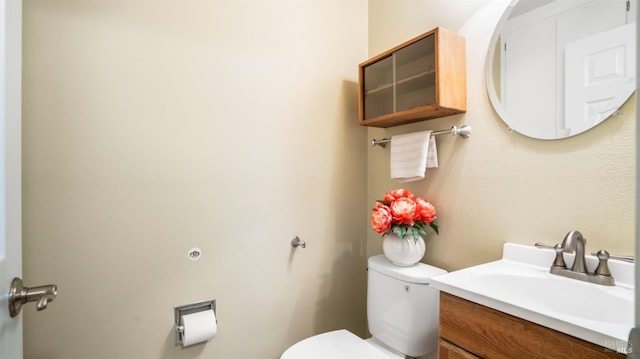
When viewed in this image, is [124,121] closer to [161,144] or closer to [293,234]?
[161,144]

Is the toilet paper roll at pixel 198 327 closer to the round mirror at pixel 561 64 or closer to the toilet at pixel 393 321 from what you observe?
the toilet at pixel 393 321

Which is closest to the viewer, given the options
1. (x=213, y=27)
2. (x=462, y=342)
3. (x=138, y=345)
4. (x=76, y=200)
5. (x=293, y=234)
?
(x=462, y=342)

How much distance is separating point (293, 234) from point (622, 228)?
127cm

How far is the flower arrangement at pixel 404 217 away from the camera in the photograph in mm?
1332

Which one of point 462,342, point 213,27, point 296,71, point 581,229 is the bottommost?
point 462,342

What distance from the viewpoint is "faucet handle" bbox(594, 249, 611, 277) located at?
3.00 feet

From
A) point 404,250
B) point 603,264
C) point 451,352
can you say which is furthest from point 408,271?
point 603,264

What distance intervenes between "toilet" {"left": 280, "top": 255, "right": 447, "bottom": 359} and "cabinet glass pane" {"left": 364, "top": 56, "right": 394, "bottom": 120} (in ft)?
2.47

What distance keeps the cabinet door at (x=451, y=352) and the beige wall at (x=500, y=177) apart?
476 millimetres

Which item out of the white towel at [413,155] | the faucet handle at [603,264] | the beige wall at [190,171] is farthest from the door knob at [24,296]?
the faucet handle at [603,264]

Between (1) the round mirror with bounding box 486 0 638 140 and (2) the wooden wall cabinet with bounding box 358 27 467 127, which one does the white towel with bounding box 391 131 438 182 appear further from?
(1) the round mirror with bounding box 486 0 638 140

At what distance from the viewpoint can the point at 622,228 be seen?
935 mm

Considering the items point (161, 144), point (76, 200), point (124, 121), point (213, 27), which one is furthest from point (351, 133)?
point (76, 200)

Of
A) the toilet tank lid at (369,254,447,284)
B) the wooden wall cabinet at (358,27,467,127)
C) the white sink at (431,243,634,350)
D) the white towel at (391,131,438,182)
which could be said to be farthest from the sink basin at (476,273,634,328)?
the wooden wall cabinet at (358,27,467,127)
